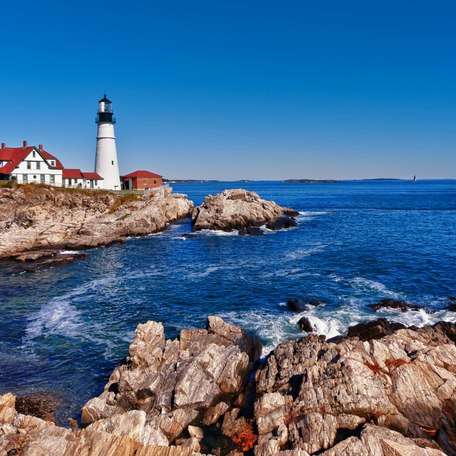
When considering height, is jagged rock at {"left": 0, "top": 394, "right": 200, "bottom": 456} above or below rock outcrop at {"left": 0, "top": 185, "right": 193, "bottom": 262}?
below

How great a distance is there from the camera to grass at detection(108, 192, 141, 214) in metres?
69.1

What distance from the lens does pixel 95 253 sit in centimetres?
5256

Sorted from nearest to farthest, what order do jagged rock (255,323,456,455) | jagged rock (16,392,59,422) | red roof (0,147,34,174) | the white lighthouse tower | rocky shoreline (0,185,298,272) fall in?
jagged rock (255,323,456,455)
jagged rock (16,392,59,422)
rocky shoreline (0,185,298,272)
red roof (0,147,34,174)
the white lighthouse tower

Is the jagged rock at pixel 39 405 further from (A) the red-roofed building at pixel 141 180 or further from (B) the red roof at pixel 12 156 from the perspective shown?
(A) the red-roofed building at pixel 141 180

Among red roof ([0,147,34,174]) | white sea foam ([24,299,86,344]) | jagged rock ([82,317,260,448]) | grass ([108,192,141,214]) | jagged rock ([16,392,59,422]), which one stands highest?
red roof ([0,147,34,174])

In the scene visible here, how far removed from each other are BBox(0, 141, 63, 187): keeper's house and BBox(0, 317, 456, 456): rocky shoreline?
61384 mm

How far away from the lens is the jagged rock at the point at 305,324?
87.6 feet

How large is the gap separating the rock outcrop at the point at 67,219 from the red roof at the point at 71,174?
38.2 ft

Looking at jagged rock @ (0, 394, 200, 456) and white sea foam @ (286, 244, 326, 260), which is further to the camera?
white sea foam @ (286, 244, 326, 260)

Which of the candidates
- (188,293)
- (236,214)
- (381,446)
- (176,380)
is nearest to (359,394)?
(381,446)

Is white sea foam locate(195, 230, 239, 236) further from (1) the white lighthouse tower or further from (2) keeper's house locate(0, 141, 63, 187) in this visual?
(1) the white lighthouse tower

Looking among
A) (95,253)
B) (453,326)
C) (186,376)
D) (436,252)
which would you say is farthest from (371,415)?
(95,253)

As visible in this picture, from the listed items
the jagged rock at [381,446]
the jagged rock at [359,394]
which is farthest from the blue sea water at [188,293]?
the jagged rock at [381,446]

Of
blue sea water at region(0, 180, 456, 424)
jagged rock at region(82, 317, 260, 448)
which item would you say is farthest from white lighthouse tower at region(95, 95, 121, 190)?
jagged rock at region(82, 317, 260, 448)
